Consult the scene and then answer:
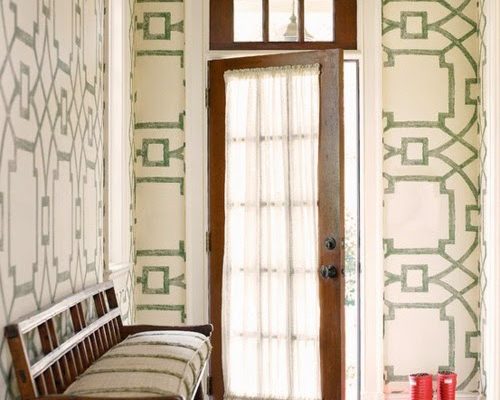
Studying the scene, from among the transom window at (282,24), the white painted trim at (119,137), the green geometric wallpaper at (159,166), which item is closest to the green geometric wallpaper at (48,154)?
the white painted trim at (119,137)

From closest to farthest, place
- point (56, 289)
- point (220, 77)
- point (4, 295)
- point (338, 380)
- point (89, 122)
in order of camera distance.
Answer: point (4, 295) → point (56, 289) → point (89, 122) → point (338, 380) → point (220, 77)

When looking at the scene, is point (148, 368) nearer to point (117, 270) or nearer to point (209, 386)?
point (117, 270)

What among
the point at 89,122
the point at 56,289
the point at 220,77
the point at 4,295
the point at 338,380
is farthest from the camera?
the point at 220,77

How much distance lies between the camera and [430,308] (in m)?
4.34

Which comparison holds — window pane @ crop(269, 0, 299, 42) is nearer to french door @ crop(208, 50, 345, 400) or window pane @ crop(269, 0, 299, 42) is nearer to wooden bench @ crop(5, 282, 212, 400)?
french door @ crop(208, 50, 345, 400)

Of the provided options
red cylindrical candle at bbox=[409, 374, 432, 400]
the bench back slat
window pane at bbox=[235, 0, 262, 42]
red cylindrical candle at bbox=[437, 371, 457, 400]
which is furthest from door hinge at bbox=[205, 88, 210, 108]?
red cylindrical candle at bbox=[437, 371, 457, 400]

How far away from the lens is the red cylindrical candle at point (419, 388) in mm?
4121

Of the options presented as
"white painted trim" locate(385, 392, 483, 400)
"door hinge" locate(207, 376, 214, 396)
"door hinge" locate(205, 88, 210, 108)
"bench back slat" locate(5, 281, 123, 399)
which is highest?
"door hinge" locate(205, 88, 210, 108)

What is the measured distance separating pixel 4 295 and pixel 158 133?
2470 millimetres

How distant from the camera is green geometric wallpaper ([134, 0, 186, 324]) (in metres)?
4.32

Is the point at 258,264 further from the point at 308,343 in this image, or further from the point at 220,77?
the point at 220,77

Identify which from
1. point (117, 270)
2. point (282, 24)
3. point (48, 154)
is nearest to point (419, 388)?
Answer: point (117, 270)

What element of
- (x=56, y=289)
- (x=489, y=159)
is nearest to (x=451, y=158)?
(x=489, y=159)

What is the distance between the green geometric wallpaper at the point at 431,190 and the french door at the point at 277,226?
51cm
